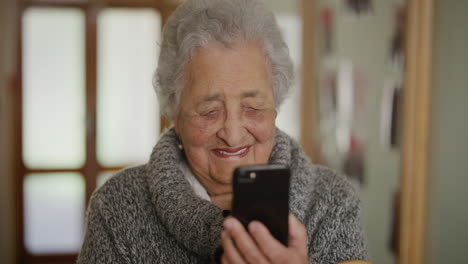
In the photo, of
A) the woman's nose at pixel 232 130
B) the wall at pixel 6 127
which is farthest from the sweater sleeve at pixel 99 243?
the wall at pixel 6 127

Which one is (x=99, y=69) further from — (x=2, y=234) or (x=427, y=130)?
(x=427, y=130)

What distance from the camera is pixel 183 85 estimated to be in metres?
1.00

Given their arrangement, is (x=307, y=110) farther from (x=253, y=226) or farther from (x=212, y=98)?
(x=253, y=226)

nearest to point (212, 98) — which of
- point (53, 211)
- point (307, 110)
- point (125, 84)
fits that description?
point (307, 110)

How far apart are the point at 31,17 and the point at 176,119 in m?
3.32

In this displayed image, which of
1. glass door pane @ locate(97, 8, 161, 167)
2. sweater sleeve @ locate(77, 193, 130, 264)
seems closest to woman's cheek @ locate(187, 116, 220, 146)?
sweater sleeve @ locate(77, 193, 130, 264)

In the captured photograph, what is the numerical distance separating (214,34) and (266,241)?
49 centimetres

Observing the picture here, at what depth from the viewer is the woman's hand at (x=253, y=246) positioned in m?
0.64

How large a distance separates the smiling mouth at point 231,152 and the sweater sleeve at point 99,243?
31 cm

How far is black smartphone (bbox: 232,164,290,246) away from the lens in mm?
658

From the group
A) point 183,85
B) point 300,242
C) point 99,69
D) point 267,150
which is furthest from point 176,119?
point 99,69

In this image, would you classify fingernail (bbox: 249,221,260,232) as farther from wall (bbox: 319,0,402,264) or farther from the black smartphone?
wall (bbox: 319,0,402,264)

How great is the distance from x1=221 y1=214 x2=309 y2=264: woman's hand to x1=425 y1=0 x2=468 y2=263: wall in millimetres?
1041

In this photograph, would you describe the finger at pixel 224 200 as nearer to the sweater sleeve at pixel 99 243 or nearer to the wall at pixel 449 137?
the sweater sleeve at pixel 99 243
